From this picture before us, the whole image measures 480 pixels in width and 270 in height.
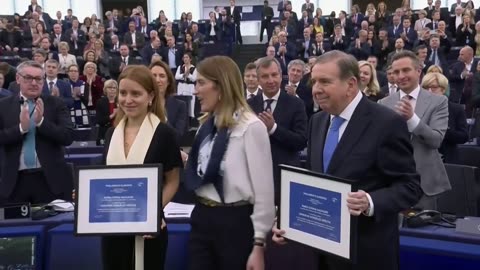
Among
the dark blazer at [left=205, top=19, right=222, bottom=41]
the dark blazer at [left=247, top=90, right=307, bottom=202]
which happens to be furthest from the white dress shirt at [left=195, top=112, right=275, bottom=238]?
the dark blazer at [left=205, top=19, right=222, bottom=41]

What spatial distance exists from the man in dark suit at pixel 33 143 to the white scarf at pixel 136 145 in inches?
48.2

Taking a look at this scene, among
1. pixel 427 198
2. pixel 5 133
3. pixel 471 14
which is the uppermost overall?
pixel 471 14

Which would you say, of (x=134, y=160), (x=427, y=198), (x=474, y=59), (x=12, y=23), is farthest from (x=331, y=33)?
(x=134, y=160)

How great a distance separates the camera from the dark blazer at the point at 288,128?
150 inches

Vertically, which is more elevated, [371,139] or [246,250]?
[371,139]

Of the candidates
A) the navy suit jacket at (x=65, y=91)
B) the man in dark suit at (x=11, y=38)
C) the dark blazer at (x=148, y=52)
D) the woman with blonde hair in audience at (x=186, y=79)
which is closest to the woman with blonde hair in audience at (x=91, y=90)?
the navy suit jacket at (x=65, y=91)

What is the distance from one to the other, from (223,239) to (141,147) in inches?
21.5

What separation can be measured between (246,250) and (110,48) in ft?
41.4

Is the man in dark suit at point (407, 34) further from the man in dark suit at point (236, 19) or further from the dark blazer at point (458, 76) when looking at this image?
the man in dark suit at point (236, 19)

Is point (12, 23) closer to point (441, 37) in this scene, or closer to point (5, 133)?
point (441, 37)

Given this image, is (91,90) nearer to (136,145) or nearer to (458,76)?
(458,76)

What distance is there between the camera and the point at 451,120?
4.33 metres

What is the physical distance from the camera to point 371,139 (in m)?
2.05

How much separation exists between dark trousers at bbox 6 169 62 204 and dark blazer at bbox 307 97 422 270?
2286 mm
